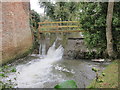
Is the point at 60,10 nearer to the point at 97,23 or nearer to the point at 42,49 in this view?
the point at 42,49

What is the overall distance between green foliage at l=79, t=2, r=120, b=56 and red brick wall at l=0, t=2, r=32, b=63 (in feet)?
10.7

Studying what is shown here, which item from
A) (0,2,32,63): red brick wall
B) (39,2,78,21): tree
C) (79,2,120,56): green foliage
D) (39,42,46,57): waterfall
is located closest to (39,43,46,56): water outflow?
(39,42,46,57): waterfall

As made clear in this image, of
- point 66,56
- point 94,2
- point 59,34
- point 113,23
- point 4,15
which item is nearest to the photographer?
point 113,23

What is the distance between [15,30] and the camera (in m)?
6.35

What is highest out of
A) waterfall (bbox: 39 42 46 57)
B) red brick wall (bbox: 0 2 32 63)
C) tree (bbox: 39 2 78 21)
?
tree (bbox: 39 2 78 21)

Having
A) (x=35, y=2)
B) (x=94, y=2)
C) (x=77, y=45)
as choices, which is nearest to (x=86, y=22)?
(x=94, y=2)

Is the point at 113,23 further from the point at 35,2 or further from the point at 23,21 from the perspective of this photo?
the point at 35,2

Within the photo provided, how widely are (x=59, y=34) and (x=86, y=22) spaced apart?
145 inches

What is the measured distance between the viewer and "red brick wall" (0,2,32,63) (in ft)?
18.3

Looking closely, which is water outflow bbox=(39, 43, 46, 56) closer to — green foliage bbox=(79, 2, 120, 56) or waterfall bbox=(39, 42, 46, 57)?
waterfall bbox=(39, 42, 46, 57)

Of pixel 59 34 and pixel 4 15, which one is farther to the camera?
pixel 59 34

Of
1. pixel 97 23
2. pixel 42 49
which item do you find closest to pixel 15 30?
pixel 42 49

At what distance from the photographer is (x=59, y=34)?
867cm

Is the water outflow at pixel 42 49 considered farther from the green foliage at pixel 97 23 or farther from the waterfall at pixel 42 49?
the green foliage at pixel 97 23
